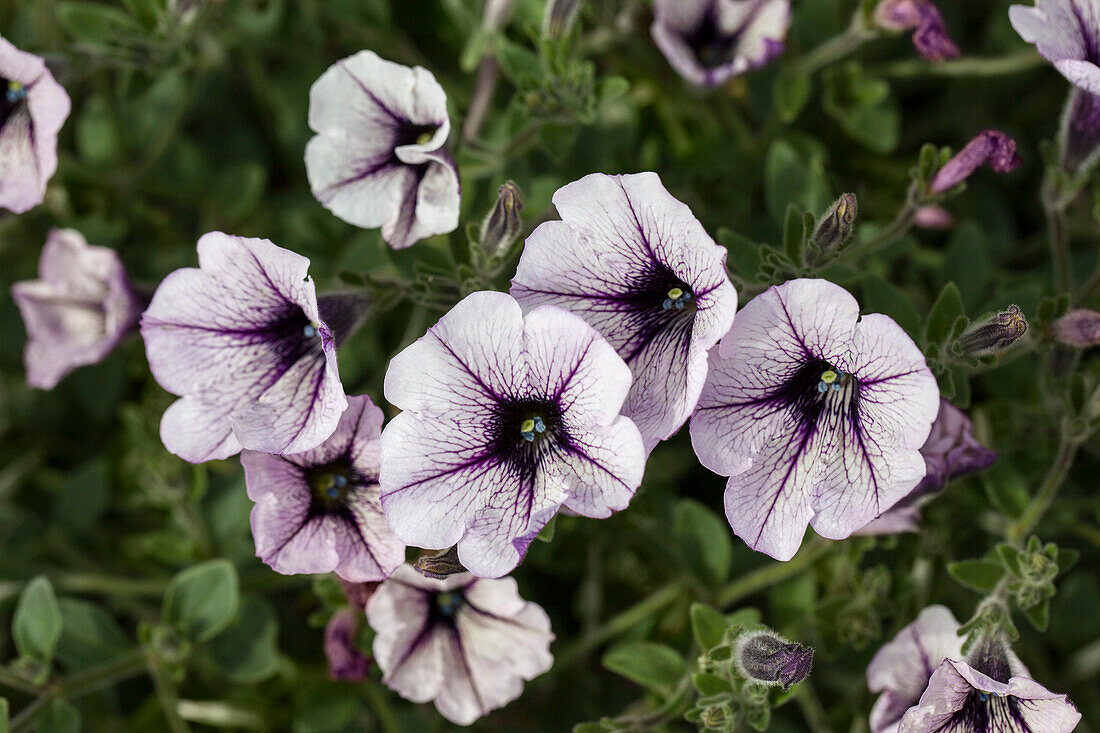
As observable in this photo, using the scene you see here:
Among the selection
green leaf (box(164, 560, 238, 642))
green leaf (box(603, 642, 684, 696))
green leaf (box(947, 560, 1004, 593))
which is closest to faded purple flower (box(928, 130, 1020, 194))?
green leaf (box(947, 560, 1004, 593))

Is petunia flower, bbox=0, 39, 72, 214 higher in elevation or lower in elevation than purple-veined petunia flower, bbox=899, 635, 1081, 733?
higher

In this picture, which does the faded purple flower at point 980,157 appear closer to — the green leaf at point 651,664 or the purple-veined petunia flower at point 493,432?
the purple-veined petunia flower at point 493,432

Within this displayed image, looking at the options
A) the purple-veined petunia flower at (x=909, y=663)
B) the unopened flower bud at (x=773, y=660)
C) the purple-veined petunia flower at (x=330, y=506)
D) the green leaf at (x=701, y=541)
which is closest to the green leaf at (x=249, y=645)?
the purple-veined petunia flower at (x=330, y=506)

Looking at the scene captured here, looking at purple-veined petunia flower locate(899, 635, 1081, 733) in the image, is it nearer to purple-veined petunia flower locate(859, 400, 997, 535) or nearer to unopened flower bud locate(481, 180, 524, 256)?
purple-veined petunia flower locate(859, 400, 997, 535)

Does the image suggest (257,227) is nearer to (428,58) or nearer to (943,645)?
(428,58)

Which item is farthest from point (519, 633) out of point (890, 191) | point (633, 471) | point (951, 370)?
point (890, 191)

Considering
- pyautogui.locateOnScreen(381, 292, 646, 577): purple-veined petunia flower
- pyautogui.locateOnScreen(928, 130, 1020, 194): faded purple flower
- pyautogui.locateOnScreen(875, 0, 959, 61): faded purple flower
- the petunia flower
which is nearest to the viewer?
pyautogui.locateOnScreen(381, 292, 646, 577): purple-veined petunia flower

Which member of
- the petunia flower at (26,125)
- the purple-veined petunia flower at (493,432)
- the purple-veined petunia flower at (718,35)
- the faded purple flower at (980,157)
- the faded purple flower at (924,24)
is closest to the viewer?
the purple-veined petunia flower at (493,432)
